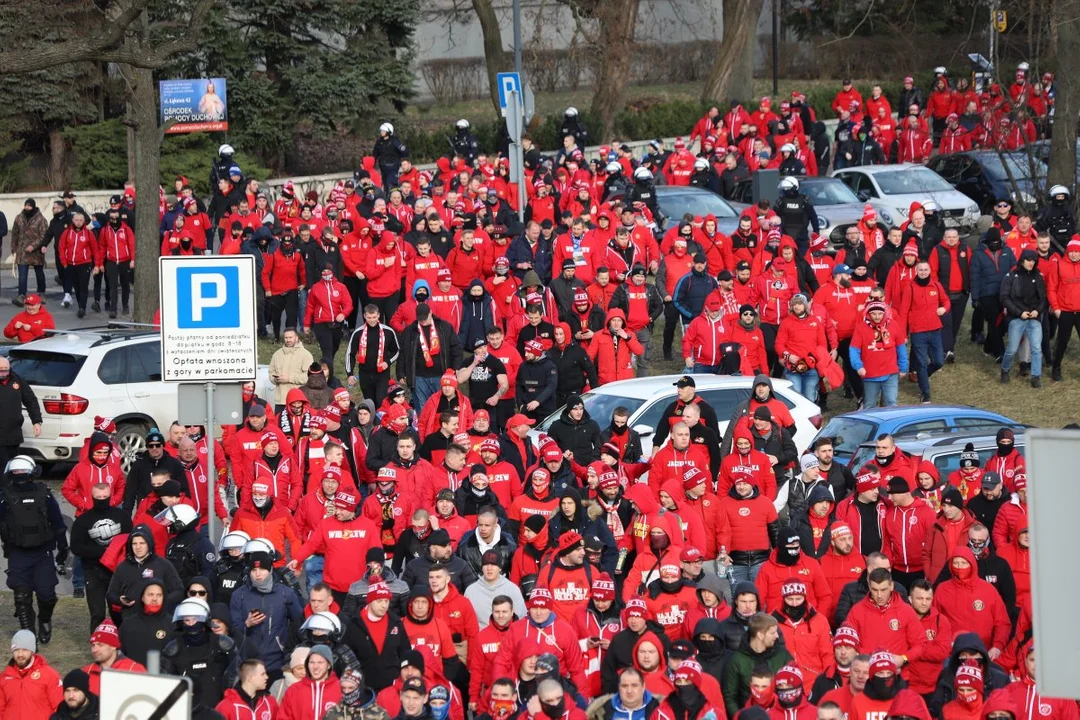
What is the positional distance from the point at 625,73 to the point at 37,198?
14103 mm

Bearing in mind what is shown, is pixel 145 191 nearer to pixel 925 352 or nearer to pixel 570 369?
pixel 570 369

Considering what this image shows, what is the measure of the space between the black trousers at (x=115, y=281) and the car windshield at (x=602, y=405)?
1061 centimetres

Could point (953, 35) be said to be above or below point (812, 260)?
→ above

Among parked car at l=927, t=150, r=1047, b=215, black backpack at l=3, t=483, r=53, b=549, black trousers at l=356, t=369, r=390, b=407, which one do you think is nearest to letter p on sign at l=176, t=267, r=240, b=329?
black backpack at l=3, t=483, r=53, b=549

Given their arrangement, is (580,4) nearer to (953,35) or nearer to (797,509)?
(953,35)

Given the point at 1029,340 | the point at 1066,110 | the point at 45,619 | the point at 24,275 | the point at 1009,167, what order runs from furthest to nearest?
the point at 1009,167
the point at 24,275
the point at 1066,110
the point at 1029,340
the point at 45,619

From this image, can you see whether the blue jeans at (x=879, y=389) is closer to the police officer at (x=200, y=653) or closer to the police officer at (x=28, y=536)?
the police officer at (x=28, y=536)

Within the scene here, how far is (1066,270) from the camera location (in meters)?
21.0

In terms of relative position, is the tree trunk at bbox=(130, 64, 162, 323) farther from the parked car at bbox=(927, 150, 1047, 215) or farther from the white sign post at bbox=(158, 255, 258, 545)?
the parked car at bbox=(927, 150, 1047, 215)

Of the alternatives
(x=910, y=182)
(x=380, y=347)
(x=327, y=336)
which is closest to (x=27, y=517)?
(x=380, y=347)

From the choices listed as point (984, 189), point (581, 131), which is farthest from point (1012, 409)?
point (581, 131)

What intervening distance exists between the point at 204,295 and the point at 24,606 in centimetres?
394

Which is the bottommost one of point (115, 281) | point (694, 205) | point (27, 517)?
point (27, 517)

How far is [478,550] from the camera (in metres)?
13.7
